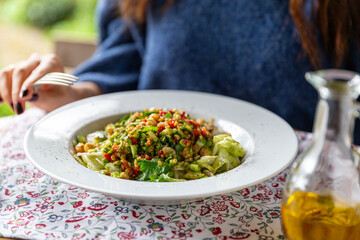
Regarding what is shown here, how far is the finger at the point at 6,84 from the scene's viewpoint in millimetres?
1340

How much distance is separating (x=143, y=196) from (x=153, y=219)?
0.41 feet

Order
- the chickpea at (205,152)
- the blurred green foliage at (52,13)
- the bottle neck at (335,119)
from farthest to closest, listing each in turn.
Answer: the blurred green foliage at (52,13) → the chickpea at (205,152) → the bottle neck at (335,119)

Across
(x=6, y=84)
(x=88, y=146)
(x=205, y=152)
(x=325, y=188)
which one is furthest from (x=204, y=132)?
(x=6, y=84)

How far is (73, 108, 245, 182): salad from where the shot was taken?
1.03 metres

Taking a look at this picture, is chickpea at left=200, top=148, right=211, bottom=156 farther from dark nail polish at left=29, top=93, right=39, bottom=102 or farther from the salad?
dark nail polish at left=29, top=93, right=39, bottom=102

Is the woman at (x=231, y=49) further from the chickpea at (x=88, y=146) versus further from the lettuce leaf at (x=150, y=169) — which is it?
the lettuce leaf at (x=150, y=169)

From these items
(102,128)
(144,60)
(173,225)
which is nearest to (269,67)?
(144,60)

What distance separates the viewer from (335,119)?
685mm

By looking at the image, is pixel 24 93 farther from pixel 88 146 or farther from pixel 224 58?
pixel 224 58

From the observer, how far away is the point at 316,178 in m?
0.75

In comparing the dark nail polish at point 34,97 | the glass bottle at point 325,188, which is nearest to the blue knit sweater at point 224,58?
the dark nail polish at point 34,97

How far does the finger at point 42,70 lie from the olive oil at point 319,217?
900 millimetres

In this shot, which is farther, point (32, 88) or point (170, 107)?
point (170, 107)

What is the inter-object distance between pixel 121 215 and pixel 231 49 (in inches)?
44.3
